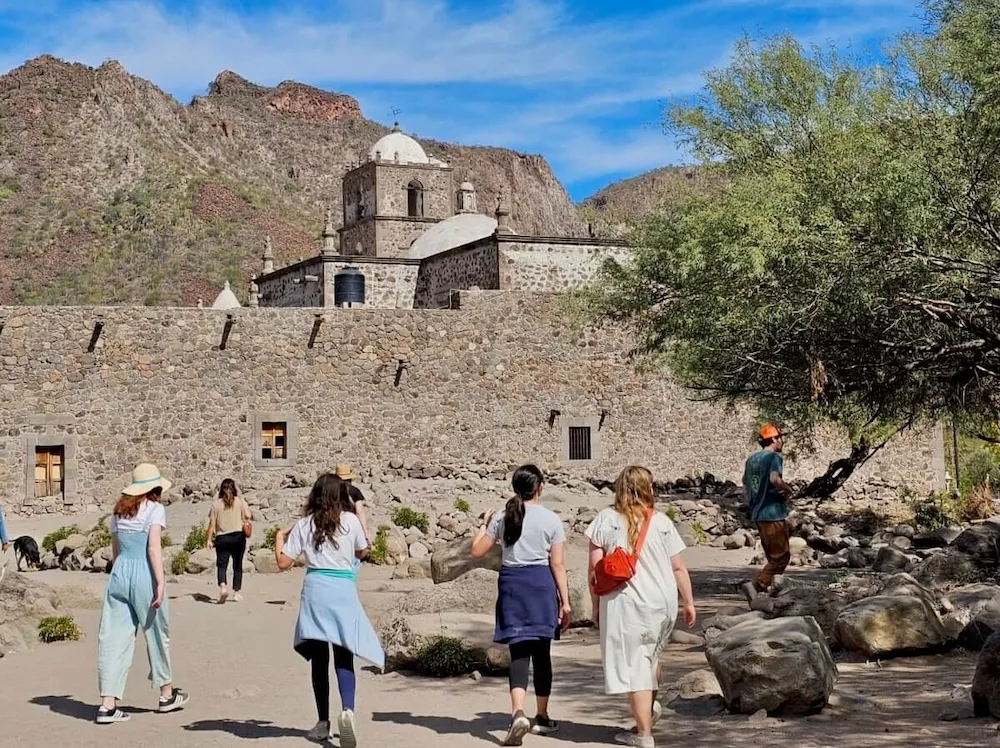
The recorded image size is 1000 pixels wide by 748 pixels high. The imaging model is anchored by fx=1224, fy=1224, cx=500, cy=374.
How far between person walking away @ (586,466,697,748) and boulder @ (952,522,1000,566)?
8665 mm

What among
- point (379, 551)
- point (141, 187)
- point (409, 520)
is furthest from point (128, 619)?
point (141, 187)

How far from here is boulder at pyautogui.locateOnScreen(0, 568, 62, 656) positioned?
10.8m

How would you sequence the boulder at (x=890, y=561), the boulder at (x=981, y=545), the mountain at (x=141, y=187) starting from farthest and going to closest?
1. the mountain at (x=141, y=187)
2. the boulder at (x=890, y=561)
3. the boulder at (x=981, y=545)

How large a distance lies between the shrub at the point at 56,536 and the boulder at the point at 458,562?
→ 7.53 m

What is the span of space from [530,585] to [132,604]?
104 inches

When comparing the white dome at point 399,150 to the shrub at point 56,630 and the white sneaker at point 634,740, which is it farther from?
the white sneaker at point 634,740

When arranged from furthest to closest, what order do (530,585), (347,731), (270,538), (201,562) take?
(270,538)
(201,562)
(530,585)
(347,731)

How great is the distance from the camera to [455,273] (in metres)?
30.6

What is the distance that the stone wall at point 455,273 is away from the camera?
2905 cm

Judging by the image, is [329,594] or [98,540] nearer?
[329,594]

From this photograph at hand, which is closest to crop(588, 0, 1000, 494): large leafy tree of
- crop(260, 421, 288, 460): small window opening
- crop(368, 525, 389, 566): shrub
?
crop(368, 525, 389, 566): shrub

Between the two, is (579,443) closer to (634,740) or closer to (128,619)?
(128,619)

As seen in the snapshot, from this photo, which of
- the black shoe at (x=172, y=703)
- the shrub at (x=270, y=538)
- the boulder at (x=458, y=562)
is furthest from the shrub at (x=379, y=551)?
the black shoe at (x=172, y=703)

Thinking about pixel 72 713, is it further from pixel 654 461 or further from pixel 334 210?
pixel 334 210
